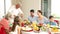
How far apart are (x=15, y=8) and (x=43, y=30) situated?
92.5 inches

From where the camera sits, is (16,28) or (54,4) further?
(54,4)

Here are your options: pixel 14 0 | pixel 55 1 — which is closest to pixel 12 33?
pixel 14 0

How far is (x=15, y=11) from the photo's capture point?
5473 mm

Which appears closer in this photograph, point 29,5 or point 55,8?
point 29,5


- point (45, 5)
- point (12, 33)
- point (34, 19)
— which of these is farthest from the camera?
point (45, 5)

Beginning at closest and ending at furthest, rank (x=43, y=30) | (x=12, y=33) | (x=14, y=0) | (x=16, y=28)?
(x=12, y=33) → (x=16, y=28) → (x=43, y=30) → (x=14, y=0)

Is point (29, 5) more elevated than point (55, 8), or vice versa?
point (29, 5)

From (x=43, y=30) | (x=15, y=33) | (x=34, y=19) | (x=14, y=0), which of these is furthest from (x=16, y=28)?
(x=14, y=0)

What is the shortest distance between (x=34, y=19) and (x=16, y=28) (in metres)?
2.10

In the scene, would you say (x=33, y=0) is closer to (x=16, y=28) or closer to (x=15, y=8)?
(x=15, y=8)

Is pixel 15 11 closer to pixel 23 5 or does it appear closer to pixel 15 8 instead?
pixel 15 8

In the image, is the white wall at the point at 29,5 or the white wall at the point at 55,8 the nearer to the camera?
the white wall at the point at 29,5

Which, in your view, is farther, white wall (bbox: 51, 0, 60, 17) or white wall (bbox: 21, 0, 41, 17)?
white wall (bbox: 51, 0, 60, 17)

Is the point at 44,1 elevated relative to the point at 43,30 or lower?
elevated
